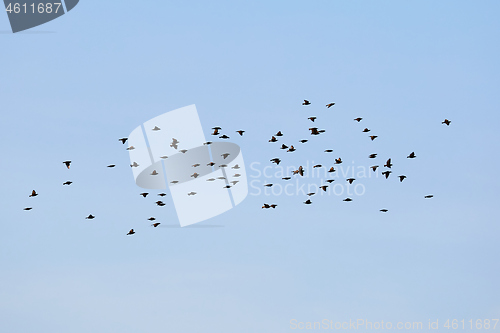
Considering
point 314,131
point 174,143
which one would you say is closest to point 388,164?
point 314,131

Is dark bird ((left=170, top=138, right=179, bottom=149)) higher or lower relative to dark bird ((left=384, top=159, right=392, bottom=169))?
higher

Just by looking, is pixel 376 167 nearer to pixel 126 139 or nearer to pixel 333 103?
pixel 333 103

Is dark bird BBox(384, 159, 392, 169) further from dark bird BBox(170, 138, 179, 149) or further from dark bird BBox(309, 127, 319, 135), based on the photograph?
dark bird BBox(170, 138, 179, 149)

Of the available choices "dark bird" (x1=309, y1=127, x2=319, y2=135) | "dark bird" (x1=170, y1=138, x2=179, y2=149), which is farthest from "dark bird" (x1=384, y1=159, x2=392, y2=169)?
"dark bird" (x1=170, y1=138, x2=179, y2=149)

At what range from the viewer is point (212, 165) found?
70750mm

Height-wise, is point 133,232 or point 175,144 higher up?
point 175,144

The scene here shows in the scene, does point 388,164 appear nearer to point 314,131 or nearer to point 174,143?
point 314,131

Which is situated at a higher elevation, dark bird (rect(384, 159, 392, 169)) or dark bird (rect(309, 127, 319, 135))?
dark bird (rect(309, 127, 319, 135))

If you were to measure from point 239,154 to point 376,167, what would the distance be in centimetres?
1531

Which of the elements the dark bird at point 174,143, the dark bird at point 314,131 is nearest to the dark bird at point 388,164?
the dark bird at point 314,131

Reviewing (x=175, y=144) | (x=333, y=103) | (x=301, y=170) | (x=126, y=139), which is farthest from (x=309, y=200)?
(x=126, y=139)

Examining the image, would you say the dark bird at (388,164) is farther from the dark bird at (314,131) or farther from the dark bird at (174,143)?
the dark bird at (174,143)

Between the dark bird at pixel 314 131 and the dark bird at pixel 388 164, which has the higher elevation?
the dark bird at pixel 314 131

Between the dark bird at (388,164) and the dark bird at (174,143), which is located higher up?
the dark bird at (174,143)
